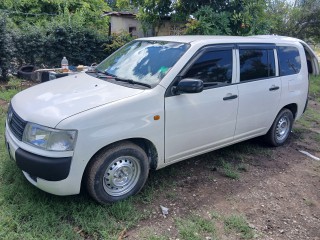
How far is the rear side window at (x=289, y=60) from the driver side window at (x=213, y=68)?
4.21ft

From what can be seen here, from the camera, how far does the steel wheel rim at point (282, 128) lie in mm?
5311

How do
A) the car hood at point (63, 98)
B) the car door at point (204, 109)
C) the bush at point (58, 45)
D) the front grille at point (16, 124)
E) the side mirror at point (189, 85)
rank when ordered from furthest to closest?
the bush at point (58, 45) → the car door at point (204, 109) → the side mirror at point (189, 85) → the front grille at point (16, 124) → the car hood at point (63, 98)

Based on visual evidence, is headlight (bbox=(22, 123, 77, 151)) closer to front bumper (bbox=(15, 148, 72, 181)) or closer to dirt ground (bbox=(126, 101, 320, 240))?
front bumper (bbox=(15, 148, 72, 181))

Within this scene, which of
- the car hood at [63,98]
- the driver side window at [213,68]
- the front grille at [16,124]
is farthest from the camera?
the driver side window at [213,68]

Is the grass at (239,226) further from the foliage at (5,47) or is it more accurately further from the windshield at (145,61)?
the foliage at (5,47)

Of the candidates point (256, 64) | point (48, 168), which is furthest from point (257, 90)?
point (48, 168)

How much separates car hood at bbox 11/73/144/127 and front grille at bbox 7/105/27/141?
0.16 feet

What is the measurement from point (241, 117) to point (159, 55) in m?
1.46

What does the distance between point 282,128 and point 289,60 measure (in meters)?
1.17

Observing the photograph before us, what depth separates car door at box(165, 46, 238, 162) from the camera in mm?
3570

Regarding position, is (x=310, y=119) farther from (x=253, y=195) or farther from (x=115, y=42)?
(x=115, y=42)

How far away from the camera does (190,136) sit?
3.77 metres

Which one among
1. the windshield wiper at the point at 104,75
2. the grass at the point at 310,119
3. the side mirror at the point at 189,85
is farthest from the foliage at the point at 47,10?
the side mirror at the point at 189,85

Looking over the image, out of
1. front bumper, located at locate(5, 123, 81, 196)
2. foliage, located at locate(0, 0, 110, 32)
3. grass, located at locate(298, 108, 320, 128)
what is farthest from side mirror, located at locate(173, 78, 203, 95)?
foliage, located at locate(0, 0, 110, 32)
